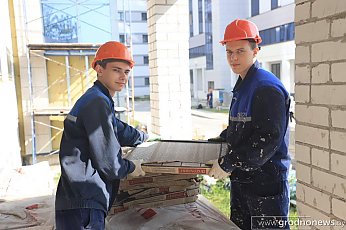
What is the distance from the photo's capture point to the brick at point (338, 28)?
1914 millimetres

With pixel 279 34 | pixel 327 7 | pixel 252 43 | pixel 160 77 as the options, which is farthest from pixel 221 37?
pixel 327 7

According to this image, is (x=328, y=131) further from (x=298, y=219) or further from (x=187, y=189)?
(x=187, y=189)

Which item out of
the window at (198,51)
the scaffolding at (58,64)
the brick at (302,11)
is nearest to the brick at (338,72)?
the brick at (302,11)

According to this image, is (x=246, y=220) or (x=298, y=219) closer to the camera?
(x=298, y=219)

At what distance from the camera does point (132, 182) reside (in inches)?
108

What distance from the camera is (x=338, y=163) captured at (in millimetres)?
2014

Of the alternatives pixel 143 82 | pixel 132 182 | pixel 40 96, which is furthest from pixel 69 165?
pixel 143 82

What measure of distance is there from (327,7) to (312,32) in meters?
0.18

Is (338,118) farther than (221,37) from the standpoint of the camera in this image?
No

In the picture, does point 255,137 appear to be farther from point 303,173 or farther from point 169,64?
point 169,64

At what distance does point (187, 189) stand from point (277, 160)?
0.89 m

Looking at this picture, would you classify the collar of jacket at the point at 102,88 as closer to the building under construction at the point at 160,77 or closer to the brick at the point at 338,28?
the building under construction at the point at 160,77

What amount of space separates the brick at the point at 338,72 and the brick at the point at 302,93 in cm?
24

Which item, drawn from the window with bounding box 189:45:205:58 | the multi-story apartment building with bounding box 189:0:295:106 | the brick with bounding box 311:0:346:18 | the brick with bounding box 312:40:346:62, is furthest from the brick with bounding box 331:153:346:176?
the window with bounding box 189:45:205:58
